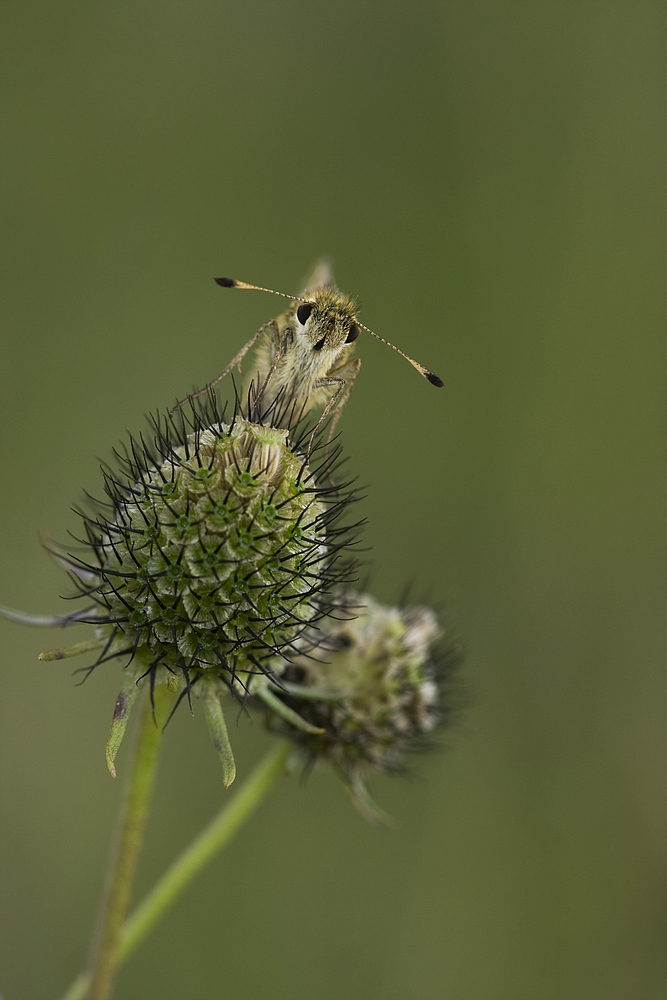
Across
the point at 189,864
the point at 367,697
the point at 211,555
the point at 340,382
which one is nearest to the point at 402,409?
the point at 340,382

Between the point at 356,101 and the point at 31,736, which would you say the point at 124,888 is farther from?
the point at 356,101

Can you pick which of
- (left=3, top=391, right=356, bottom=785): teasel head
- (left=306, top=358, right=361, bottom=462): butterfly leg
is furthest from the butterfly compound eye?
(left=3, top=391, right=356, bottom=785): teasel head

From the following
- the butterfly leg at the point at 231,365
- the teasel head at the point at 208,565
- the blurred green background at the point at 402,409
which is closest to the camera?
the teasel head at the point at 208,565

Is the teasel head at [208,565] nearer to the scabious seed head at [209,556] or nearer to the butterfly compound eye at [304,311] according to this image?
the scabious seed head at [209,556]

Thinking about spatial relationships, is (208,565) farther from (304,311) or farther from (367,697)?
(367,697)

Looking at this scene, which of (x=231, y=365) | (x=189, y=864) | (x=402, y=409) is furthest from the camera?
(x=402, y=409)

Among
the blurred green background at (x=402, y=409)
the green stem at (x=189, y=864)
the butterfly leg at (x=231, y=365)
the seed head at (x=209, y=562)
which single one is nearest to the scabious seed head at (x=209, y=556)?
the seed head at (x=209, y=562)

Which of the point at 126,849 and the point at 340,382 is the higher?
the point at 340,382
